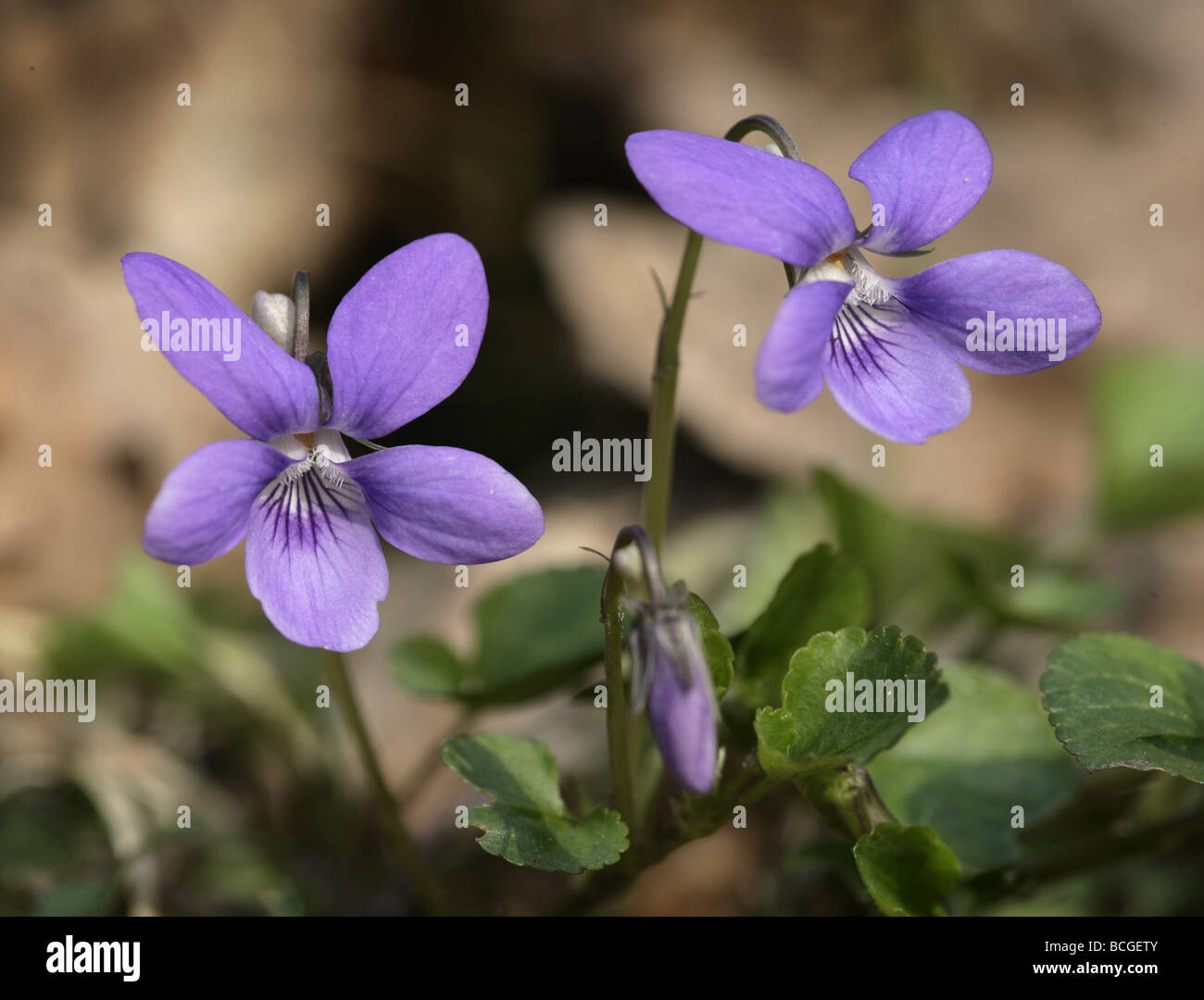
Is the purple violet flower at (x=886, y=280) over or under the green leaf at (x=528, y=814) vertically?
over

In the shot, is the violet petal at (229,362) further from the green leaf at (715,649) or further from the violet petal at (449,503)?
the green leaf at (715,649)

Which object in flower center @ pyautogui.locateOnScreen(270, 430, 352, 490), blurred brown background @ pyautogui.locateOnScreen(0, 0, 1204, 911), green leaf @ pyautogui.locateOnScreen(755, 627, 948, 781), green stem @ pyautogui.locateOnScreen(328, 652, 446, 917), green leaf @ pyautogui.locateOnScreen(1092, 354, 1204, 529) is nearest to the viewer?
green leaf @ pyautogui.locateOnScreen(755, 627, 948, 781)

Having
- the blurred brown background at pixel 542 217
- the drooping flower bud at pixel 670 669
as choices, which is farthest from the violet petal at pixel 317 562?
the blurred brown background at pixel 542 217

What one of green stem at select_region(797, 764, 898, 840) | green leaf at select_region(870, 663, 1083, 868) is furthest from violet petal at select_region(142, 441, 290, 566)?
green leaf at select_region(870, 663, 1083, 868)

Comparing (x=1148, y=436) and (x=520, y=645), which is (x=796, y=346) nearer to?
(x=520, y=645)

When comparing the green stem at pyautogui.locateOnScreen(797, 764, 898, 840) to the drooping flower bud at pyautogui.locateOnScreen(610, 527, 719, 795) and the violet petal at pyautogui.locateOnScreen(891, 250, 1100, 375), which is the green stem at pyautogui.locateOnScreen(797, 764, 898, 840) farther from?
the violet petal at pyautogui.locateOnScreen(891, 250, 1100, 375)

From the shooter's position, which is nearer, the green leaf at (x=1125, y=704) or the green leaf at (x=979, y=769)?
the green leaf at (x=1125, y=704)

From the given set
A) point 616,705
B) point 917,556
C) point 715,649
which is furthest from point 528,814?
point 917,556
